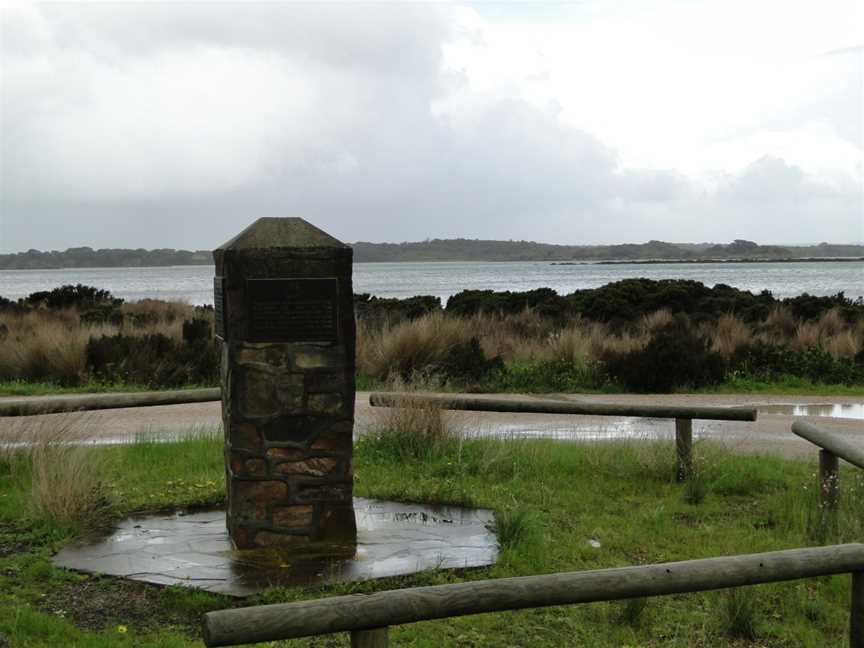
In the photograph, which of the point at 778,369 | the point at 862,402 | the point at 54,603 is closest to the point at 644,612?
the point at 54,603

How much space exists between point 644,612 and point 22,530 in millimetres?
4410

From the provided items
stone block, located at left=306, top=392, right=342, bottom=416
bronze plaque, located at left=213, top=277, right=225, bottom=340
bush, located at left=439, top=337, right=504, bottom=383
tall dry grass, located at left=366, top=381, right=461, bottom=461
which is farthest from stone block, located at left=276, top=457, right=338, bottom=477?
bush, located at left=439, top=337, right=504, bottom=383

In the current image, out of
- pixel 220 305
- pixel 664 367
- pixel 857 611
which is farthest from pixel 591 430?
pixel 857 611

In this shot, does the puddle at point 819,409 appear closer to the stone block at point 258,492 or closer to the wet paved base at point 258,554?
the wet paved base at point 258,554

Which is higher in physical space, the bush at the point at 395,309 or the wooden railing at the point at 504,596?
the wooden railing at the point at 504,596

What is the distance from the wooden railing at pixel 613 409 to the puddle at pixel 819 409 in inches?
222

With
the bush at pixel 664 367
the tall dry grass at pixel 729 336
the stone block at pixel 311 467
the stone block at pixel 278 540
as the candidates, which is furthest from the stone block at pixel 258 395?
the tall dry grass at pixel 729 336

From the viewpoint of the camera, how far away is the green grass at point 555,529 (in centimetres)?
575

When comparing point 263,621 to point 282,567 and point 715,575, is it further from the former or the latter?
point 282,567

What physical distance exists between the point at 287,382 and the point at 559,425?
6930mm

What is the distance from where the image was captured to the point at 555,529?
303 inches

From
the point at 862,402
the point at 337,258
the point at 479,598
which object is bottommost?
the point at 862,402

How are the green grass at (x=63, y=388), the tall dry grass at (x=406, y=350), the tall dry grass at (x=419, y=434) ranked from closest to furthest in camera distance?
the tall dry grass at (x=419, y=434)
the green grass at (x=63, y=388)
the tall dry grass at (x=406, y=350)

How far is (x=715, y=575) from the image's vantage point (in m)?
4.41
